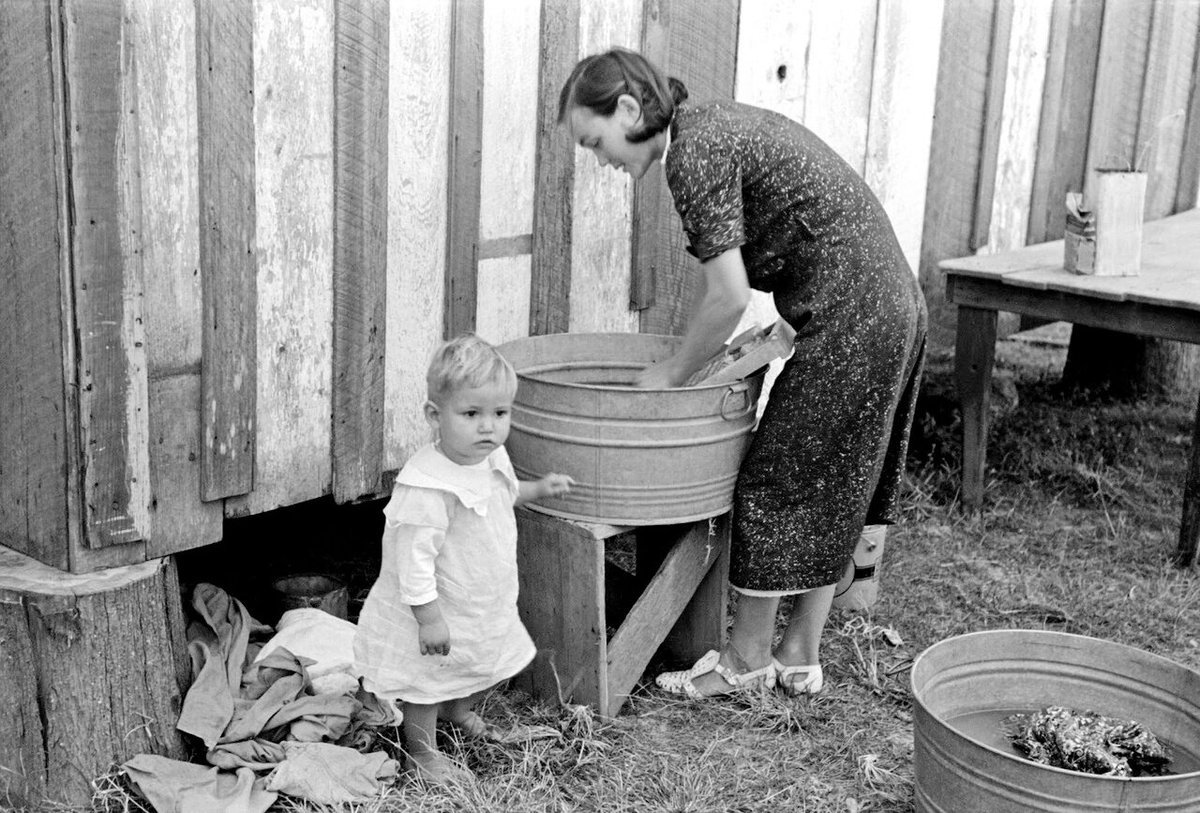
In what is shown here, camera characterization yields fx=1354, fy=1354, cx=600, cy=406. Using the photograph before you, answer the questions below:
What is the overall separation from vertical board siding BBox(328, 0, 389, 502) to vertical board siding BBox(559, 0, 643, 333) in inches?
32.7

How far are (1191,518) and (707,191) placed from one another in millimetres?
2735

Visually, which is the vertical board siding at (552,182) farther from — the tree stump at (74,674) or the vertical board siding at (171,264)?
the tree stump at (74,674)

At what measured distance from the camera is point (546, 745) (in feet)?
12.6

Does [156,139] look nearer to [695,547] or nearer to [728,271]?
[728,271]

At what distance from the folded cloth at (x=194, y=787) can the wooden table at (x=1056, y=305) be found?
3.43m

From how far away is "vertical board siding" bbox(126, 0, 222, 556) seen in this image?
331 centimetres

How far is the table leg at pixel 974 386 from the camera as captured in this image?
5.61 meters

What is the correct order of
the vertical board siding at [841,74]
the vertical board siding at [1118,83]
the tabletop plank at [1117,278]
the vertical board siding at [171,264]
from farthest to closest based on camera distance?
the vertical board siding at [1118,83] → the vertical board siding at [841,74] → the tabletop plank at [1117,278] → the vertical board siding at [171,264]

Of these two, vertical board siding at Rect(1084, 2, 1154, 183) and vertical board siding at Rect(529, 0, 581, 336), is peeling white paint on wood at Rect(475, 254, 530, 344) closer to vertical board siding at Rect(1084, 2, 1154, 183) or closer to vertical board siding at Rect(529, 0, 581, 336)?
vertical board siding at Rect(529, 0, 581, 336)

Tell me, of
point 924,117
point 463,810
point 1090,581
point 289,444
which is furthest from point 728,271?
point 924,117

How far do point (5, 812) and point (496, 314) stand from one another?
204cm

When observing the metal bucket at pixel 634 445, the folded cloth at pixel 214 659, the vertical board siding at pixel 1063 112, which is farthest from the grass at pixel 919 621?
the vertical board siding at pixel 1063 112

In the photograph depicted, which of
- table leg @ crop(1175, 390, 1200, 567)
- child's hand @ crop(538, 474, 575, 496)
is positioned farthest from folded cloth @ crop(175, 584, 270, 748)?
table leg @ crop(1175, 390, 1200, 567)

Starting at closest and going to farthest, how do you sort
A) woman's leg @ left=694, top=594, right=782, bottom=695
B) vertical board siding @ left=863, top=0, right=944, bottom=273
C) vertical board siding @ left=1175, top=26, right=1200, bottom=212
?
woman's leg @ left=694, top=594, right=782, bottom=695 < vertical board siding @ left=863, top=0, right=944, bottom=273 < vertical board siding @ left=1175, top=26, right=1200, bottom=212
